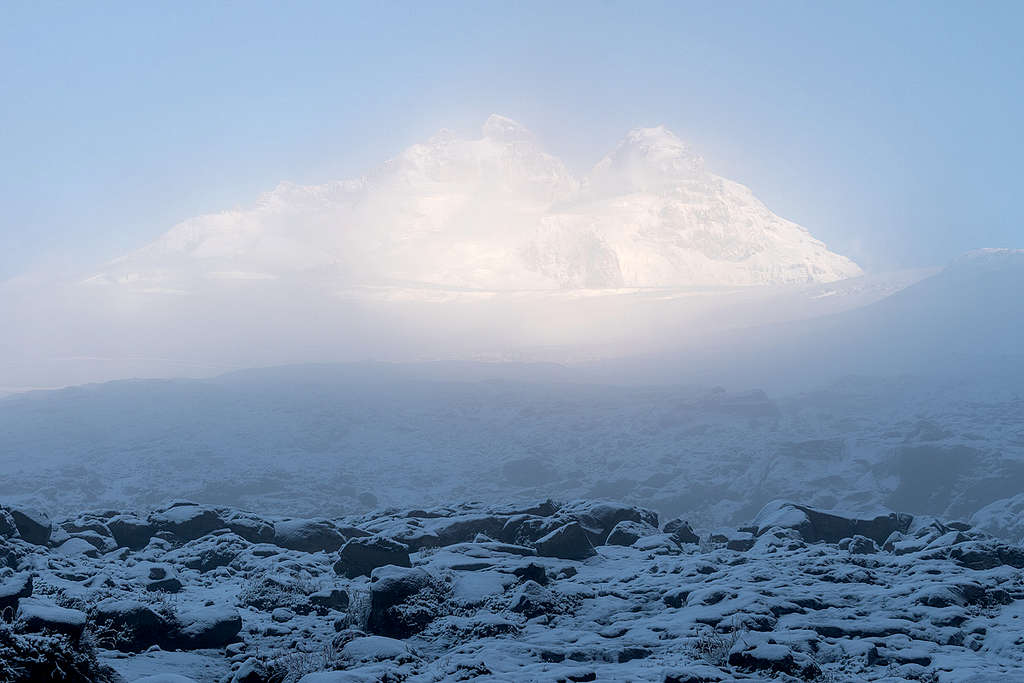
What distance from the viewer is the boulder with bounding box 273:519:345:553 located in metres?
23.8

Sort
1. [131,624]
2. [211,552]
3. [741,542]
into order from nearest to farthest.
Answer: [131,624], [211,552], [741,542]

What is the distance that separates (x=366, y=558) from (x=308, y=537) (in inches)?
191

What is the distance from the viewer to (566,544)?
22141mm

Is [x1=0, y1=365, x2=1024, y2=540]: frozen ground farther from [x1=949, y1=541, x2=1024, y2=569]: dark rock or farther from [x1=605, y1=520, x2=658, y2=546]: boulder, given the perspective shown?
[x1=949, y1=541, x2=1024, y2=569]: dark rock

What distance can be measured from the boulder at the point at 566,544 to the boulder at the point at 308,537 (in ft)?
21.8

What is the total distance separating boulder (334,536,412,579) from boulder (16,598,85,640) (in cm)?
958

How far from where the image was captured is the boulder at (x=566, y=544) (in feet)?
Answer: 72.3

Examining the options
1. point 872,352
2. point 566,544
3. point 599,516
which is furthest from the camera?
point 872,352

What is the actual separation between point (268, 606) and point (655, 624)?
7.93m

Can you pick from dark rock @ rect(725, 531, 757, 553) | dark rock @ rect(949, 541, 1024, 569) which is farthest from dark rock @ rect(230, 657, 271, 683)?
dark rock @ rect(725, 531, 757, 553)

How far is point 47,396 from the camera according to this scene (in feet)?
531

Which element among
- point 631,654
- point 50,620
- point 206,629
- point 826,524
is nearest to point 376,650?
point 206,629

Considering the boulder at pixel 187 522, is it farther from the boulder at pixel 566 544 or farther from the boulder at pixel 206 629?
the boulder at pixel 206 629

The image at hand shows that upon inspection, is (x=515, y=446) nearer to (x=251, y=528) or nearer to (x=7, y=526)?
(x=251, y=528)
